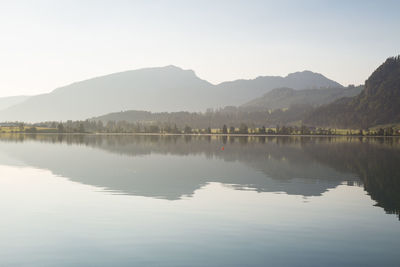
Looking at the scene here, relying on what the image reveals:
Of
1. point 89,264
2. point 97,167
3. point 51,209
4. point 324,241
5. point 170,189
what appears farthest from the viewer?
point 97,167

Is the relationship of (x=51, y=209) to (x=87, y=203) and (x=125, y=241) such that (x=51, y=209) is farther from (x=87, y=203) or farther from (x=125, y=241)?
(x=125, y=241)

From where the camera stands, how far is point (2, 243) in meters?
25.3

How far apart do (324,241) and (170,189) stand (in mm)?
26110

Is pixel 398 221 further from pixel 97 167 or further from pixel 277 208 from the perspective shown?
pixel 97 167

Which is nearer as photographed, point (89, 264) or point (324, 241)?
point (89, 264)

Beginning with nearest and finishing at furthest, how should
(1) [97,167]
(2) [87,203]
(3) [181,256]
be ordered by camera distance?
1. (3) [181,256]
2. (2) [87,203]
3. (1) [97,167]

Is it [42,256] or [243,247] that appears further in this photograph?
[243,247]

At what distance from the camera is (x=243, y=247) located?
990 inches

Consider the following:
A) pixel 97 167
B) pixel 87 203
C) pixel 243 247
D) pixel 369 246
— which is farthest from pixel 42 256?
pixel 97 167

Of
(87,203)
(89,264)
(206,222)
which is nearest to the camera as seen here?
(89,264)

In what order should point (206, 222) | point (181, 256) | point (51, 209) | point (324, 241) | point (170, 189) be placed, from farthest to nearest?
point (170, 189), point (51, 209), point (206, 222), point (324, 241), point (181, 256)

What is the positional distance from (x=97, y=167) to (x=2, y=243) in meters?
51.6

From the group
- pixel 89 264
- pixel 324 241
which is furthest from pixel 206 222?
pixel 89 264

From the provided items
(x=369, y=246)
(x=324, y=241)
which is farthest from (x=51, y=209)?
(x=369, y=246)
